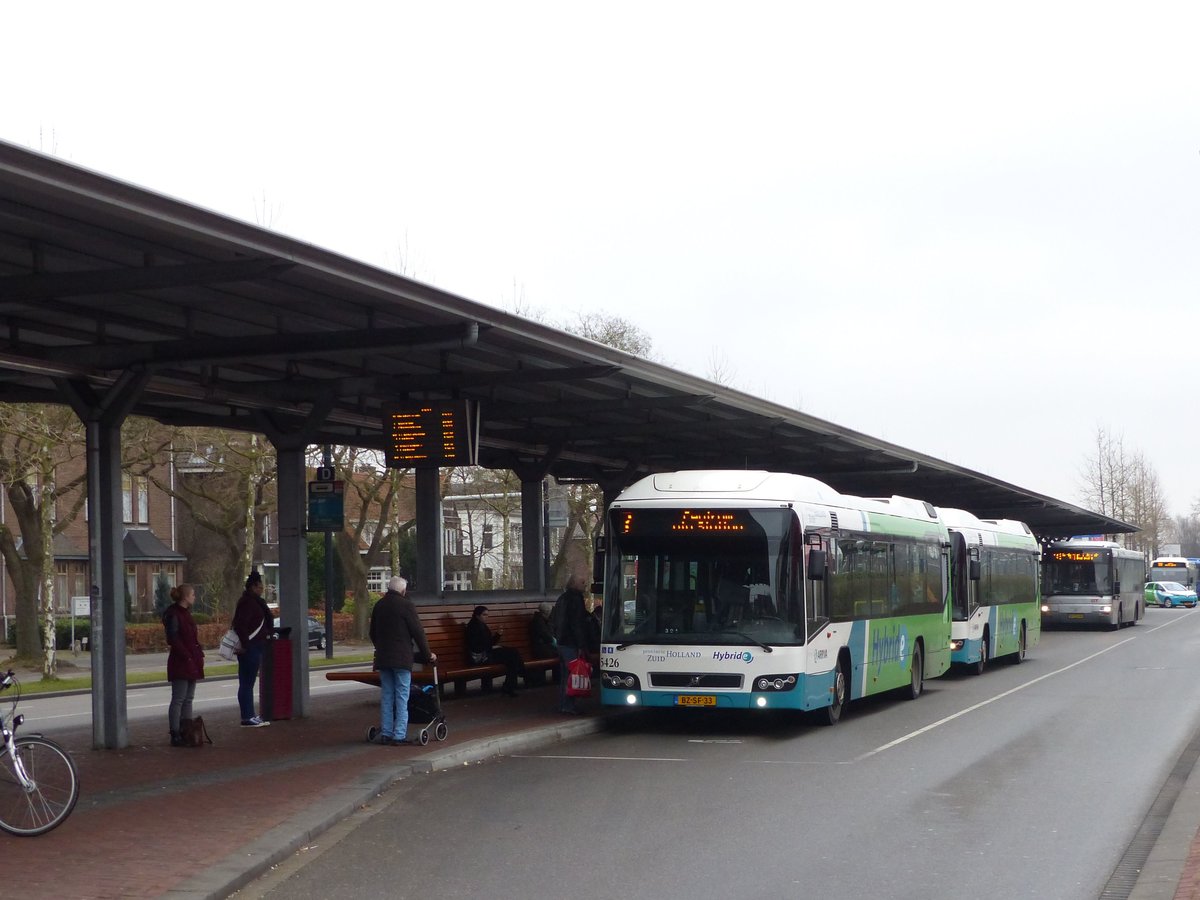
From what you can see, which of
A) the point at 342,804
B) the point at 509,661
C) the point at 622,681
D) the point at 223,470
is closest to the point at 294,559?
the point at 622,681

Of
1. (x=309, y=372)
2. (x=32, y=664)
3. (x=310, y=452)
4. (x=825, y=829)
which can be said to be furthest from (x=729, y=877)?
(x=310, y=452)

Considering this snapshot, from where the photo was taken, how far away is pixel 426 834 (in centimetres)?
1021

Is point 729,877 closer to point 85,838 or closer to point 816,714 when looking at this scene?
point 85,838

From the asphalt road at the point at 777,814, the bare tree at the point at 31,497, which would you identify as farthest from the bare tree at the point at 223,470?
the asphalt road at the point at 777,814

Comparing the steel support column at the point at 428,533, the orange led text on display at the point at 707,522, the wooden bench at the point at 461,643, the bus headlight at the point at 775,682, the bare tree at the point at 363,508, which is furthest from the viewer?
the bare tree at the point at 363,508

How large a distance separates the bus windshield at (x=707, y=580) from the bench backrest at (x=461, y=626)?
2.82 m

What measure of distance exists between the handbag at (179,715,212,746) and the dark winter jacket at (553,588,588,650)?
15.7 feet

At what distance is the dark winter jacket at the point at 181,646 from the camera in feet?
49.6

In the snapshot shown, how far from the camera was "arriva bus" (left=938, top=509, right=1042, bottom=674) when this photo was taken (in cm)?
2589

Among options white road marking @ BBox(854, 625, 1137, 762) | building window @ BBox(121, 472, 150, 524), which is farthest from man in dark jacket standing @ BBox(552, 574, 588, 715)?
building window @ BBox(121, 472, 150, 524)

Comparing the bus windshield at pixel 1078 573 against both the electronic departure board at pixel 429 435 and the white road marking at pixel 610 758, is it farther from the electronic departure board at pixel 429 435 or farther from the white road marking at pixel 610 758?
the white road marking at pixel 610 758

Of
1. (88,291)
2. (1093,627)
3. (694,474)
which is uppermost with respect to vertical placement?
(88,291)

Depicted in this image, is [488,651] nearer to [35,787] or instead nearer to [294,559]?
[294,559]

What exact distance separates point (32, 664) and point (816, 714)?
→ 2445cm
